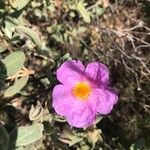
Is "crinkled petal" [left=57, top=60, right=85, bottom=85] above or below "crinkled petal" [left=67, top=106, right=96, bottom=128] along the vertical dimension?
above

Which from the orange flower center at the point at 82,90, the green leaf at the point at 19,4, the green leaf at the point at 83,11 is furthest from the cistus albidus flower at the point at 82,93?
the green leaf at the point at 83,11

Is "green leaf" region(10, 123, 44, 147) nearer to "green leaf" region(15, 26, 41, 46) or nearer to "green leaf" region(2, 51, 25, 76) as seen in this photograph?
"green leaf" region(2, 51, 25, 76)

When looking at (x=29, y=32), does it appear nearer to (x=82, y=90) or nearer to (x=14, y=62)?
(x=14, y=62)

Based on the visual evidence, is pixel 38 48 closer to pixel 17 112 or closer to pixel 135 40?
pixel 17 112

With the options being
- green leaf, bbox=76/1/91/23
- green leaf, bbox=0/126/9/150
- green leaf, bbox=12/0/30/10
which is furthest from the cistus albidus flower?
green leaf, bbox=76/1/91/23

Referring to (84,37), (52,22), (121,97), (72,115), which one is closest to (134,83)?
(121,97)

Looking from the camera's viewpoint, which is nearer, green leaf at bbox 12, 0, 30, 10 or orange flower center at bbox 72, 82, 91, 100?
orange flower center at bbox 72, 82, 91, 100
